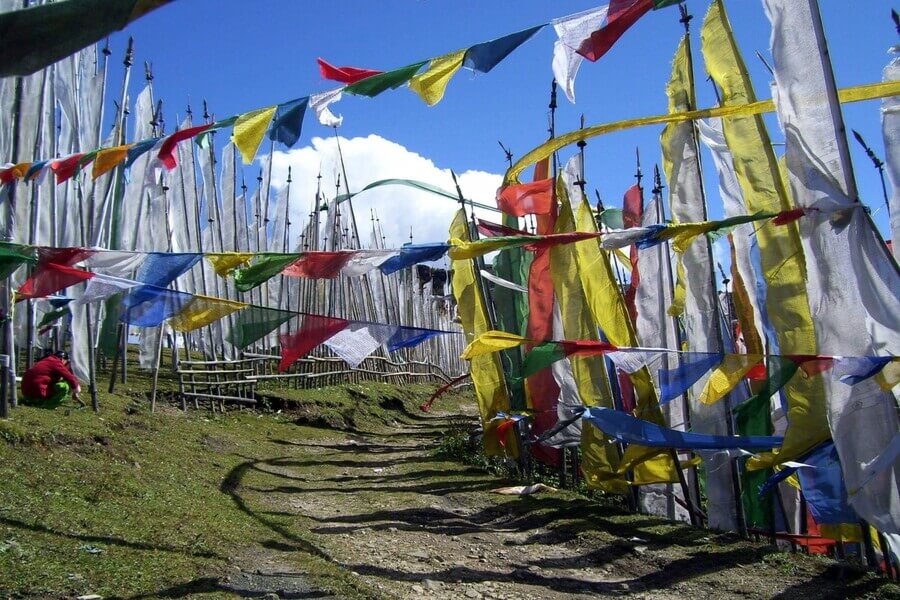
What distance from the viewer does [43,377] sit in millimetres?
8438

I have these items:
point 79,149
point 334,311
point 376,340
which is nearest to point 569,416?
point 376,340

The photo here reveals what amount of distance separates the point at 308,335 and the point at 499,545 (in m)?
2.73

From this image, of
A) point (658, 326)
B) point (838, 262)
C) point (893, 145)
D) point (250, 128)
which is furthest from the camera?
point (658, 326)

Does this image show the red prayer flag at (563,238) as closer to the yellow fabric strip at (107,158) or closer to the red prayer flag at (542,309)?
the red prayer flag at (542,309)

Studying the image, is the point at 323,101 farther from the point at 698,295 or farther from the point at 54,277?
the point at 698,295

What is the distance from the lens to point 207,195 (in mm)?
15000

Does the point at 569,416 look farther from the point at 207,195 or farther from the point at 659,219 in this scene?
the point at 207,195

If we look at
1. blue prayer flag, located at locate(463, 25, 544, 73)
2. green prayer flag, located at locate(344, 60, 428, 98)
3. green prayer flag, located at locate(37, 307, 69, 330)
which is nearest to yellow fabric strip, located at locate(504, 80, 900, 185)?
blue prayer flag, located at locate(463, 25, 544, 73)

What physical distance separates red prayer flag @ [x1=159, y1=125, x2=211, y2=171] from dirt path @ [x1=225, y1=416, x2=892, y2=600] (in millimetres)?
3446

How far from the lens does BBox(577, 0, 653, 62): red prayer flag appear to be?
5.50 metres

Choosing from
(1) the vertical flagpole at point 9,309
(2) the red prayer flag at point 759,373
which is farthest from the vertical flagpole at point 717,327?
(1) the vertical flagpole at point 9,309

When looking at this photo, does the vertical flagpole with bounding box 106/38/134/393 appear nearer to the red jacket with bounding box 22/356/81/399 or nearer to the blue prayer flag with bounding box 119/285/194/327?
the red jacket with bounding box 22/356/81/399

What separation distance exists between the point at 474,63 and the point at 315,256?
7.76 ft

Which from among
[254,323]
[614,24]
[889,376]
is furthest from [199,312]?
[889,376]
